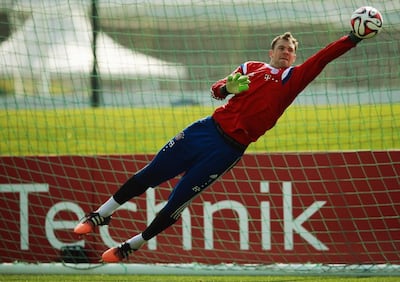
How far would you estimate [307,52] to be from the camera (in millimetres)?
11445

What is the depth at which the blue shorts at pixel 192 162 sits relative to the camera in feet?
25.1

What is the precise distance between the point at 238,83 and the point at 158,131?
327 inches

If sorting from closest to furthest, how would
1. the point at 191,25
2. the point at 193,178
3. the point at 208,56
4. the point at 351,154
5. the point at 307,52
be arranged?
the point at 193,178 → the point at 351,154 → the point at 307,52 → the point at 191,25 → the point at 208,56

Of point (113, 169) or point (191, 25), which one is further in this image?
point (191, 25)

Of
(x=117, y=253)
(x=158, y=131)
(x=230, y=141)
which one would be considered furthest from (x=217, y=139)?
(x=158, y=131)

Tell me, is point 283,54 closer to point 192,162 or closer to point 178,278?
point 192,162

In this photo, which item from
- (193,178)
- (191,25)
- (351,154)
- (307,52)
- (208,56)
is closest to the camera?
(193,178)

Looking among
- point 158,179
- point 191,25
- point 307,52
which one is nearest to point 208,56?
point 191,25

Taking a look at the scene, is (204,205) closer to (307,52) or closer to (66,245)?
(66,245)

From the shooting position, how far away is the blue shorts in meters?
7.66

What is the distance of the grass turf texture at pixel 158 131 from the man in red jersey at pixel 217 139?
15.8 ft

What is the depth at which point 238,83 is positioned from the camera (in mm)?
7395

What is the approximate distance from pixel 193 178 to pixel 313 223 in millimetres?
2618

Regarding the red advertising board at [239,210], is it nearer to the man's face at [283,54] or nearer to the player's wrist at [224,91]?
the man's face at [283,54]
